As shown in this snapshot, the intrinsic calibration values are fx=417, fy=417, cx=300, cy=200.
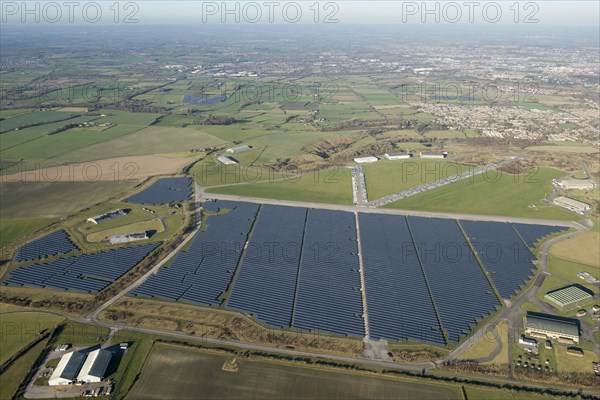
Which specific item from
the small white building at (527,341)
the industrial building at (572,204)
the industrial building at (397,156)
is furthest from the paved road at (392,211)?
the industrial building at (397,156)

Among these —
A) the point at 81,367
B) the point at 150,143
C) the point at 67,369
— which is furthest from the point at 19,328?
the point at 150,143

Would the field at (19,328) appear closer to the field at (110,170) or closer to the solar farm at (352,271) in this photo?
the solar farm at (352,271)

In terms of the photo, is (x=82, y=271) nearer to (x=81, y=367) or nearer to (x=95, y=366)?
(x=81, y=367)

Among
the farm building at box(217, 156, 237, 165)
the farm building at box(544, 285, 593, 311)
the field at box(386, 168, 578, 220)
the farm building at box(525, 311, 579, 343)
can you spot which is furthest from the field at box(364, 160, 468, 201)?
the farm building at box(525, 311, 579, 343)

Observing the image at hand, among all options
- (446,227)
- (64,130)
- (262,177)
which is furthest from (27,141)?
(446,227)

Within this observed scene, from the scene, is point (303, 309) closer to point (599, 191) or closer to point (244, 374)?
point (244, 374)

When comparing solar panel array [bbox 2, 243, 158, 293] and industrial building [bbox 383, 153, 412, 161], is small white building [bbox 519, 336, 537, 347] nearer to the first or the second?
solar panel array [bbox 2, 243, 158, 293]
